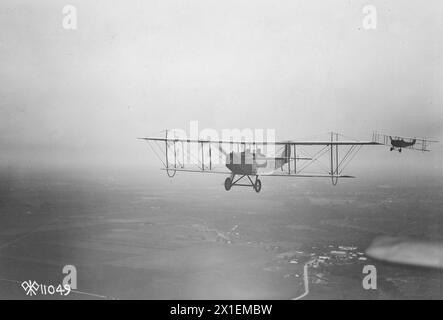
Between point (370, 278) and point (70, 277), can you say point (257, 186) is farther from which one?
point (370, 278)

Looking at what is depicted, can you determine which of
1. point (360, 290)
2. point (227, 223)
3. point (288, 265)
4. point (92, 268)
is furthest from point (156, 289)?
point (227, 223)

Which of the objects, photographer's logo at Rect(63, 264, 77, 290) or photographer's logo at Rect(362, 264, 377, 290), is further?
photographer's logo at Rect(362, 264, 377, 290)

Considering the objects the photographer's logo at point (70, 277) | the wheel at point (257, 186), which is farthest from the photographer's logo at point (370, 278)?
the wheel at point (257, 186)

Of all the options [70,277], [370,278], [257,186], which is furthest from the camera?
[370,278]

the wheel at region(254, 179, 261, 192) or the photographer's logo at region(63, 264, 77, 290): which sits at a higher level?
the wheel at region(254, 179, 261, 192)

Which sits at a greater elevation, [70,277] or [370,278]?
[70,277]

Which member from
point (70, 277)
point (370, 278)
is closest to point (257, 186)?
point (70, 277)

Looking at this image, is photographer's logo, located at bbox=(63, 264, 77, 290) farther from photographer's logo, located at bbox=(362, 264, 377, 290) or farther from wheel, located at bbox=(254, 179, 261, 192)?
photographer's logo, located at bbox=(362, 264, 377, 290)

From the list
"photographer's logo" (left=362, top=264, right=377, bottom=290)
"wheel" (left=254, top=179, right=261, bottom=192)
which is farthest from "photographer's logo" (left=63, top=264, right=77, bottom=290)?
"photographer's logo" (left=362, top=264, right=377, bottom=290)

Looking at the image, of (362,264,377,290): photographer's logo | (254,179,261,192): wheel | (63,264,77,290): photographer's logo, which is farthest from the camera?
(362,264,377,290): photographer's logo

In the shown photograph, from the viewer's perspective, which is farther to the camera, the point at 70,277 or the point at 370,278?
the point at 370,278
